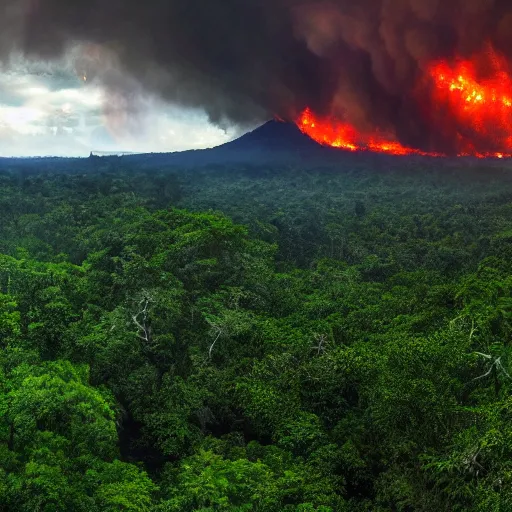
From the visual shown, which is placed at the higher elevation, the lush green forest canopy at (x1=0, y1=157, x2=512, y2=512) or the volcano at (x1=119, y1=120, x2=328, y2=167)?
the volcano at (x1=119, y1=120, x2=328, y2=167)

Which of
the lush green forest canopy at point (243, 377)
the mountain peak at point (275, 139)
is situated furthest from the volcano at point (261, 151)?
the lush green forest canopy at point (243, 377)

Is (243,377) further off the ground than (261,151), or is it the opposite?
(261,151)

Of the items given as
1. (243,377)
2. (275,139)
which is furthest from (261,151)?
(243,377)

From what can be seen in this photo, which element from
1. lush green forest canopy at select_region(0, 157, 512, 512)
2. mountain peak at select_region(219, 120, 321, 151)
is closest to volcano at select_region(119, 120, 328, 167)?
mountain peak at select_region(219, 120, 321, 151)

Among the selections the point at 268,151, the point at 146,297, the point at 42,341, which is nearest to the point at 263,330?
the point at 146,297

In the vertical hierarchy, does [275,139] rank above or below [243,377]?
above

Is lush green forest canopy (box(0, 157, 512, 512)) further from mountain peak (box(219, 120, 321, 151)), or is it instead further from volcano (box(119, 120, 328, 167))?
mountain peak (box(219, 120, 321, 151))

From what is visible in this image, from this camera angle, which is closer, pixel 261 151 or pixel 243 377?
pixel 243 377

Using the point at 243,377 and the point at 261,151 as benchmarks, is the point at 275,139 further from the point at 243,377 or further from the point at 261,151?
the point at 243,377

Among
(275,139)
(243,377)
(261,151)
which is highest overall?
(275,139)
